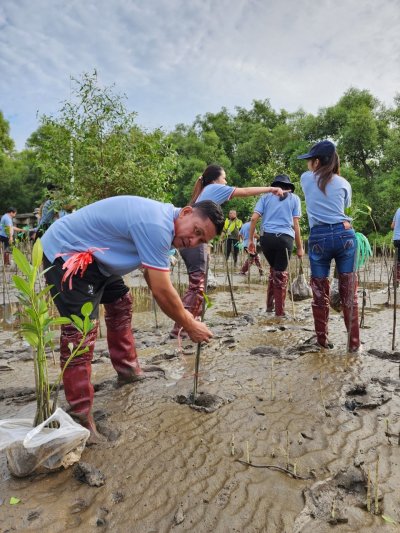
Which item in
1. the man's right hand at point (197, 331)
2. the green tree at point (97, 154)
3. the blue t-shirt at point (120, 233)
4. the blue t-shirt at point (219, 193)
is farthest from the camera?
the green tree at point (97, 154)

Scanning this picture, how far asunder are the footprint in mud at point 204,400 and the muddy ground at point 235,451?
16 millimetres

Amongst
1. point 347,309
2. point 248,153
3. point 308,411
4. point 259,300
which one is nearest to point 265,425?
point 308,411

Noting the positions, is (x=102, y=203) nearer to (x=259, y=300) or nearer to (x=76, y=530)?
(x=76, y=530)

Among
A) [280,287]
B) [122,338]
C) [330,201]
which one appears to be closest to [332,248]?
[330,201]

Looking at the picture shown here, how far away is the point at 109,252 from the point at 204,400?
4.28 ft

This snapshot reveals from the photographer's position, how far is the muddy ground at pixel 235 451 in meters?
1.78

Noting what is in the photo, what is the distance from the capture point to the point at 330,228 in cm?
379

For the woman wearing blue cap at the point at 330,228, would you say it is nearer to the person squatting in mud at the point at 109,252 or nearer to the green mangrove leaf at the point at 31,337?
the person squatting in mud at the point at 109,252

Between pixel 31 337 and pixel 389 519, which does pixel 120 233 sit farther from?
pixel 389 519

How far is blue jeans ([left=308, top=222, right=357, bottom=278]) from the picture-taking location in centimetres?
376

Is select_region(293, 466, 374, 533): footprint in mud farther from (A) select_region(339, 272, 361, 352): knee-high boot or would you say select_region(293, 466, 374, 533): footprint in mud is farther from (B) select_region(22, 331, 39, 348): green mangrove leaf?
(A) select_region(339, 272, 361, 352): knee-high boot

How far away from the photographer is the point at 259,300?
7.80 meters

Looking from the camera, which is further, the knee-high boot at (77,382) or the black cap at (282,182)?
the black cap at (282,182)

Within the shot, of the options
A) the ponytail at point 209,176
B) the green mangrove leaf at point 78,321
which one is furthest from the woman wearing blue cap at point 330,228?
the green mangrove leaf at point 78,321
